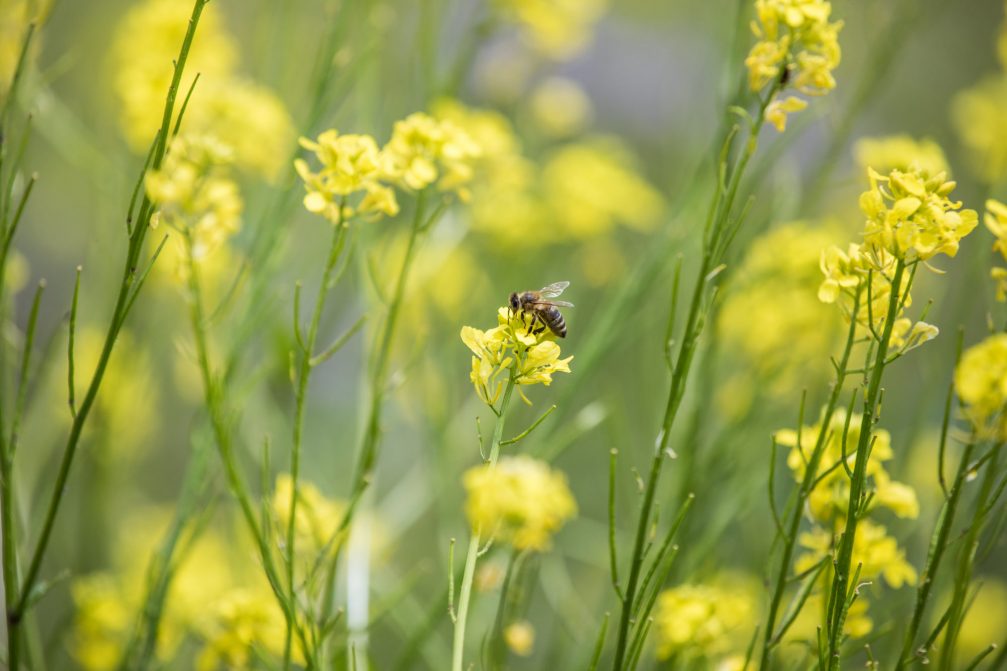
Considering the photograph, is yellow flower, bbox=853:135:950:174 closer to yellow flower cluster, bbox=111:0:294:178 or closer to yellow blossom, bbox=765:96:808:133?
yellow blossom, bbox=765:96:808:133

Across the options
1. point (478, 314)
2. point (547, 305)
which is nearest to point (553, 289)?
point (547, 305)

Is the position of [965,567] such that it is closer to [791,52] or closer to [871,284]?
[871,284]

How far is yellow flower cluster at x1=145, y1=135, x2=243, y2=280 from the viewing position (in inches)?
28.8

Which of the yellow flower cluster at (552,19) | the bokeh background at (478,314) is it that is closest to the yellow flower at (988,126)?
the bokeh background at (478,314)

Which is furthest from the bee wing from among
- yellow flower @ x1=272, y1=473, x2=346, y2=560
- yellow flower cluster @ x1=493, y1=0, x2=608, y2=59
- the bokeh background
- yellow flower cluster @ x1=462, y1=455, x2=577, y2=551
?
yellow flower cluster @ x1=493, y1=0, x2=608, y2=59

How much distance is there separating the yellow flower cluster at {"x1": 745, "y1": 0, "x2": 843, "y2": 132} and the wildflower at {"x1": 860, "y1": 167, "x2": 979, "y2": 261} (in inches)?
4.6

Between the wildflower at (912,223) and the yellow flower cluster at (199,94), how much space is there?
0.68m

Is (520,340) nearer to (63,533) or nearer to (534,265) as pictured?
(534,265)

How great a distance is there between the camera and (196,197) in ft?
2.51

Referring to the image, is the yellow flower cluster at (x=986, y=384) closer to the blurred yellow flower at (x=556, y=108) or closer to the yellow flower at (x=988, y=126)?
the yellow flower at (x=988, y=126)

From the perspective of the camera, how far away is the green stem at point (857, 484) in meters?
0.57

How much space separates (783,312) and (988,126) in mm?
618

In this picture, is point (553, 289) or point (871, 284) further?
point (553, 289)

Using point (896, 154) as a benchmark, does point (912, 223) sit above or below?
below
